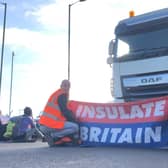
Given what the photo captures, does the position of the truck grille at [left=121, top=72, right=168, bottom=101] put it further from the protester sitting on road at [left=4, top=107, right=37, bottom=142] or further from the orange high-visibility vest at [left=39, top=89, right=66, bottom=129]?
the protester sitting on road at [left=4, top=107, right=37, bottom=142]

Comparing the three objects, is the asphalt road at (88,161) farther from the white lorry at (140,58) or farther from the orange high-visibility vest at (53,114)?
the white lorry at (140,58)

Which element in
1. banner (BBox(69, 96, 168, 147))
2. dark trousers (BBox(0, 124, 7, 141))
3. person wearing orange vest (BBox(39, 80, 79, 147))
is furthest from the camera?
dark trousers (BBox(0, 124, 7, 141))

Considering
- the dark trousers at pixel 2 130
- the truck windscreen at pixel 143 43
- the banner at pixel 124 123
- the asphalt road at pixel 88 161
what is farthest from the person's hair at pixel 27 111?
the asphalt road at pixel 88 161

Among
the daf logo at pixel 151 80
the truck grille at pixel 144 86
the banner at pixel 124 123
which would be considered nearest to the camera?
the banner at pixel 124 123

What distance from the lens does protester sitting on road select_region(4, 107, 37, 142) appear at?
540 inches

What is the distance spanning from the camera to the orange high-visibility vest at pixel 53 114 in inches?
397

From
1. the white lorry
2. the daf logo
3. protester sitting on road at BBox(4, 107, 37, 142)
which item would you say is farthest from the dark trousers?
the daf logo

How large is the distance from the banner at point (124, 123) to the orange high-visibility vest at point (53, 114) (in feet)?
1.55

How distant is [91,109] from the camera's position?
1034cm

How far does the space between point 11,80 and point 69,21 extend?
545 inches

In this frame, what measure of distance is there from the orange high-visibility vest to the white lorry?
2016 mm

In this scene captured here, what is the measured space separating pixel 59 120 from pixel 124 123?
4.99 feet

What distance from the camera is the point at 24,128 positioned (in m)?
13.7

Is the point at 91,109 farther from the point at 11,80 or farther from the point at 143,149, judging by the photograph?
the point at 11,80
